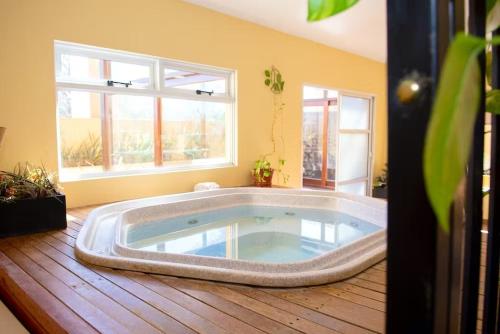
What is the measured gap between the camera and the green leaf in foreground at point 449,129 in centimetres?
24

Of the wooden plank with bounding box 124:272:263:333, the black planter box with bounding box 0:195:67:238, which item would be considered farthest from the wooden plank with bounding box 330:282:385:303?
the black planter box with bounding box 0:195:67:238

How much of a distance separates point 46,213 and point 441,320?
3037 mm

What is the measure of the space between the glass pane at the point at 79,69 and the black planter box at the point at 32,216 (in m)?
1.46

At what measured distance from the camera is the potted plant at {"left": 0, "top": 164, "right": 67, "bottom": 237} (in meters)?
2.64

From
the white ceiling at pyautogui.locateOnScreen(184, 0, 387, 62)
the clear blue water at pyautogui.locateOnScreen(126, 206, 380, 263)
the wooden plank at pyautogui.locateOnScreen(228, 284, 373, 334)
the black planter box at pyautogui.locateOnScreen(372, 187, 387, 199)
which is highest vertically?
the white ceiling at pyautogui.locateOnScreen(184, 0, 387, 62)

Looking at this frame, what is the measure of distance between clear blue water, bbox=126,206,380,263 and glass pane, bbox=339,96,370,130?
3365 mm

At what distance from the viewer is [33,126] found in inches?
134

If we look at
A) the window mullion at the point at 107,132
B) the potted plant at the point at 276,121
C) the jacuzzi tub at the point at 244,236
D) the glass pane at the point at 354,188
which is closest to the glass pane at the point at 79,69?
the window mullion at the point at 107,132

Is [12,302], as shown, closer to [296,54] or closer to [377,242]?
[377,242]

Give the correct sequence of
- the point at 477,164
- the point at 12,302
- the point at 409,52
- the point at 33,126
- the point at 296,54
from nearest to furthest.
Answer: the point at 409,52, the point at 477,164, the point at 12,302, the point at 33,126, the point at 296,54

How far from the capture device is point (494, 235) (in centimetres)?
64

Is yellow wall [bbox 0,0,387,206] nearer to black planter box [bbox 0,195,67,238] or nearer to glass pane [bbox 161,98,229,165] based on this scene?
glass pane [bbox 161,98,229,165]

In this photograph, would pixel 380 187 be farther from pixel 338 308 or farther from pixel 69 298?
pixel 69 298

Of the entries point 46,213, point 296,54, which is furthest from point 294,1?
point 46,213
